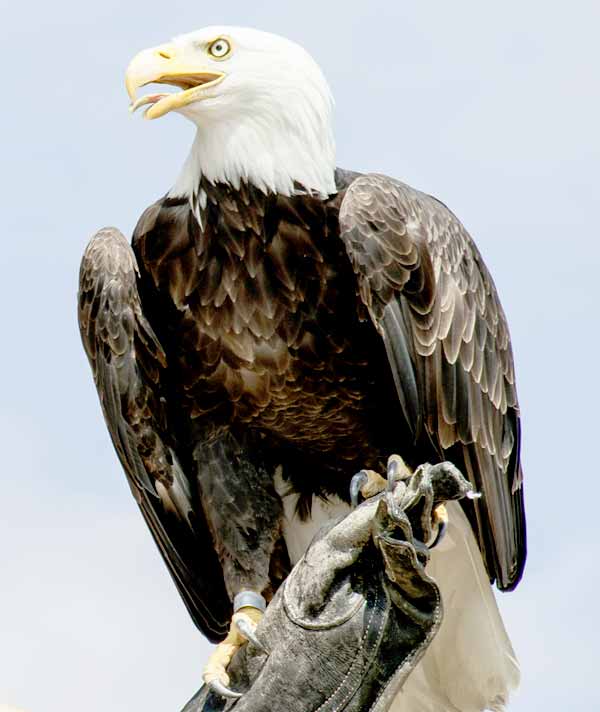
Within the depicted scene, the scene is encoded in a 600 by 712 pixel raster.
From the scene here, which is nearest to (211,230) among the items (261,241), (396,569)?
(261,241)

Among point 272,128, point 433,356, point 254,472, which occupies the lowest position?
point 254,472

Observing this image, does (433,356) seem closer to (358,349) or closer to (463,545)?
(358,349)

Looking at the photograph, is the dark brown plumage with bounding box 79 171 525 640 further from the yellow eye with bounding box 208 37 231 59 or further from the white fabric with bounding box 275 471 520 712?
the yellow eye with bounding box 208 37 231 59

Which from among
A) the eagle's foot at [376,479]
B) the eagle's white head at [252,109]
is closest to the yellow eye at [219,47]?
the eagle's white head at [252,109]

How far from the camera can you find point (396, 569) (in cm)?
616

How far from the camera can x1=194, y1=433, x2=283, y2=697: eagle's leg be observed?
8.16 metres

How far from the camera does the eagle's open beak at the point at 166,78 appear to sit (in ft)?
25.1

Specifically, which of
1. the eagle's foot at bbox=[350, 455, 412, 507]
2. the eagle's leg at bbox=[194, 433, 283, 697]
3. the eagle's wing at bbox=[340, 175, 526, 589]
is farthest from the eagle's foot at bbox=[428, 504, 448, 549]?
the eagle's leg at bbox=[194, 433, 283, 697]

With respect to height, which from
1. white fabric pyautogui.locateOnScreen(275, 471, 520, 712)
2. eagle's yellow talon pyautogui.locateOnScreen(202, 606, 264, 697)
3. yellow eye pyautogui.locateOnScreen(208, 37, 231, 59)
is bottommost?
white fabric pyautogui.locateOnScreen(275, 471, 520, 712)

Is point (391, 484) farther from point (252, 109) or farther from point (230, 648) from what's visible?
point (252, 109)

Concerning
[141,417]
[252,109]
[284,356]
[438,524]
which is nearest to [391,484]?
[438,524]

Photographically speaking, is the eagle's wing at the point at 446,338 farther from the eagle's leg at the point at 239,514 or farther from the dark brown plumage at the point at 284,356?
the eagle's leg at the point at 239,514

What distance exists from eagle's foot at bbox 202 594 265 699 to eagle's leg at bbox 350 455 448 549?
55 centimetres

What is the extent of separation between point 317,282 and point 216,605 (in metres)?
1.41
